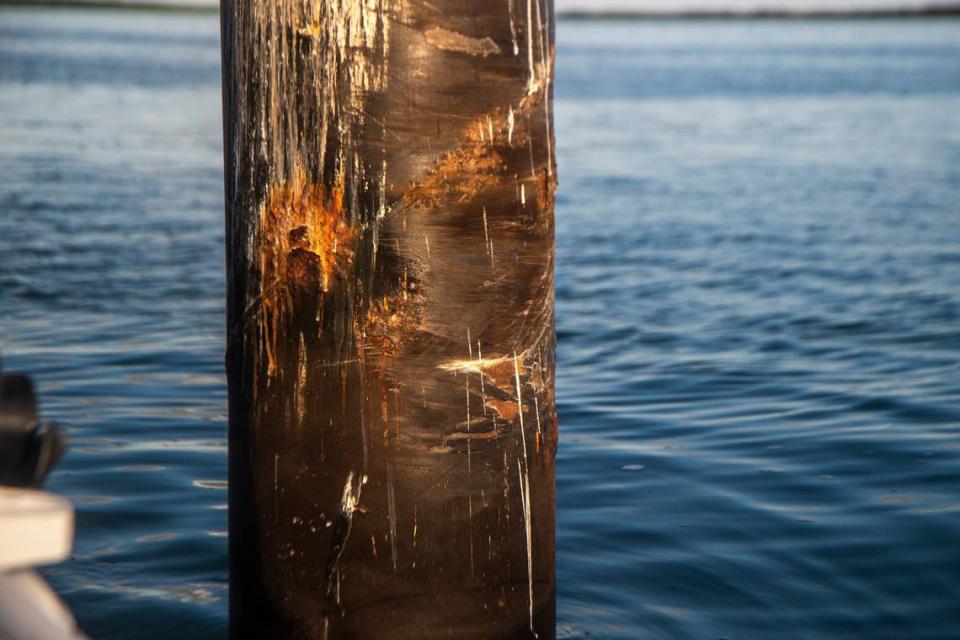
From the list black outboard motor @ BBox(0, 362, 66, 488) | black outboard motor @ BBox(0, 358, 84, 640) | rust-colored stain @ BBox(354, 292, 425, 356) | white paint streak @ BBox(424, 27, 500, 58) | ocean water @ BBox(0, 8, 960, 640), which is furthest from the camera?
ocean water @ BBox(0, 8, 960, 640)

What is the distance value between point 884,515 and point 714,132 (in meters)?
21.2

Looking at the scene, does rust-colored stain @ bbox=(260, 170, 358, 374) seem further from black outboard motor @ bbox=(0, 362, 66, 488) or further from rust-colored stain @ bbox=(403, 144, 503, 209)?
black outboard motor @ bbox=(0, 362, 66, 488)

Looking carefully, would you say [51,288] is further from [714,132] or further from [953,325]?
[714,132]

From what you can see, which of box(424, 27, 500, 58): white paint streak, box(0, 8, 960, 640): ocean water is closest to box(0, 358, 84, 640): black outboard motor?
box(424, 27, 500, 58): white paint streak

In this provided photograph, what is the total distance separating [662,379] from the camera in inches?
317

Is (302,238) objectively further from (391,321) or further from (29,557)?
(29,557)

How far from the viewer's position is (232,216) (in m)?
3.13

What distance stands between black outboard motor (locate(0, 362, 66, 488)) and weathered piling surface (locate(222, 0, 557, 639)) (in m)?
0.61

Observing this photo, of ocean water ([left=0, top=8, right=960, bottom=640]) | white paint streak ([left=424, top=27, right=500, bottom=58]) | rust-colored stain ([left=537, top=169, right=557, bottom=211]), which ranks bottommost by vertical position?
ocean water ([left=0, top=8, right=960, bottom=640])

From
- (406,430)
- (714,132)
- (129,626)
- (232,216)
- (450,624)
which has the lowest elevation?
(129,626)

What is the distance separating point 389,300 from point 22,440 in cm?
Result: 88

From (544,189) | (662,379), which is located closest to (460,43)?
(544,189)

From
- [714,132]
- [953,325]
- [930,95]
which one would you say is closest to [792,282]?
[953,325]

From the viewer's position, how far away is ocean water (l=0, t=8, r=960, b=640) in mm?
4711
